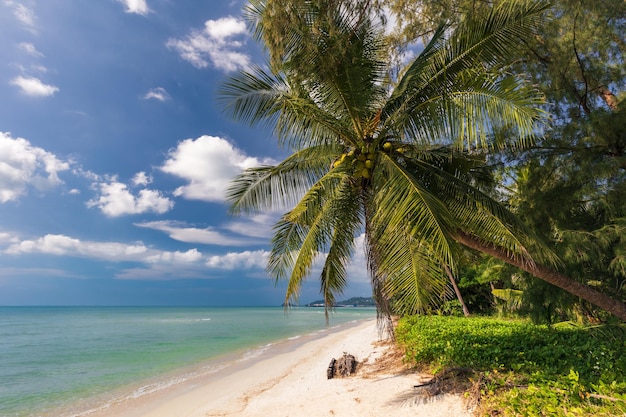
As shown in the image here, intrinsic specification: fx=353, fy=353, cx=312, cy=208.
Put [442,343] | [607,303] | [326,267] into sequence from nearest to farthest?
[607,303], [326,267], [442,343]

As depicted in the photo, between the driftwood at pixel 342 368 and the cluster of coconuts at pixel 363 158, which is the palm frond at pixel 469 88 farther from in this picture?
the driftwood at pixel 342 368

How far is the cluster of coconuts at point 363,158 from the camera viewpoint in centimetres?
525

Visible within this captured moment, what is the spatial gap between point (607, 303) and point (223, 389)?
9346mm

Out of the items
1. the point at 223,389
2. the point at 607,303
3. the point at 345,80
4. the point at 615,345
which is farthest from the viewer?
the point at 223,389

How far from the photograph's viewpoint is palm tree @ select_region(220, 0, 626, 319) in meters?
4.50

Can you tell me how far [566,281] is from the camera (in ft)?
17.5

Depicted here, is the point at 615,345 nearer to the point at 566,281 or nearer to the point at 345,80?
the point at 566,281

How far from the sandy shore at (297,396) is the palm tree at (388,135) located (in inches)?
59.7

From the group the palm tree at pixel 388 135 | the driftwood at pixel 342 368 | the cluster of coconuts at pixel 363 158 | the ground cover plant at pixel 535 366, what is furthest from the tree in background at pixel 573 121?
the driftwood at pixel 342 368

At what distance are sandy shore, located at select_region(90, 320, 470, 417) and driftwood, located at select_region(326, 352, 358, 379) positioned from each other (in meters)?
0.20

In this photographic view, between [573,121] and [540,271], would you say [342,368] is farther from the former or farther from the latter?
[573,121]

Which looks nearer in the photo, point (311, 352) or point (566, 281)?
point (566, 281)

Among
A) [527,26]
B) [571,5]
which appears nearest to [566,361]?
[527,26]

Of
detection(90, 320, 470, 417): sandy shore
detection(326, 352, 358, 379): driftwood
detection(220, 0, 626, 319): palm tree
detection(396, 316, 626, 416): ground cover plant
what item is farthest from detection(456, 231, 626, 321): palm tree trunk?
detection(326, 352, 358, 379): driftwood
